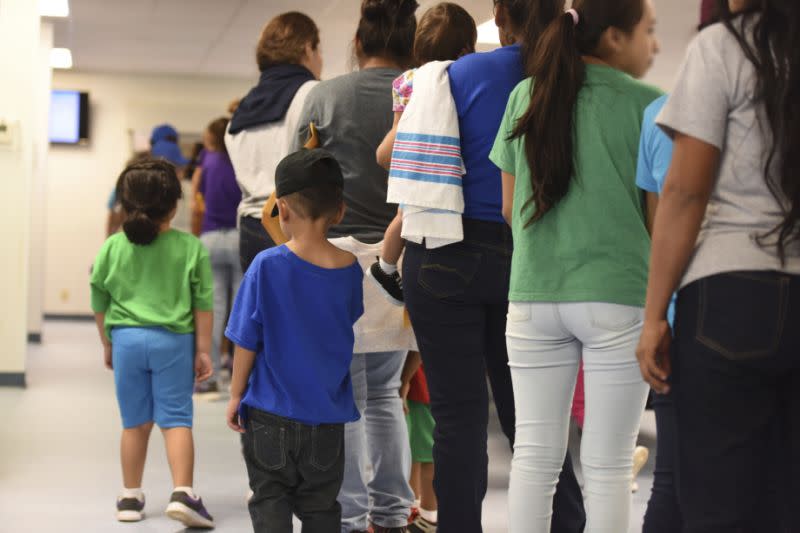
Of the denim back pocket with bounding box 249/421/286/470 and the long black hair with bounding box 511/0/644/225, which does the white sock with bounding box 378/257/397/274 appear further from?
the long black hair with bounding box 511/0/644/225

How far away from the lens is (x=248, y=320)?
7.60 feet

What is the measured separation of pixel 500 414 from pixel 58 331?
28.5 feet

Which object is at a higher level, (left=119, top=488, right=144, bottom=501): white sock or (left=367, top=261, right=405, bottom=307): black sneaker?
(left=367, top=261, right=405, bottom=307): black sneaker

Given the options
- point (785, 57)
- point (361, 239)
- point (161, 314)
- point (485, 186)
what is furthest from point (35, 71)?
point (785, 57)

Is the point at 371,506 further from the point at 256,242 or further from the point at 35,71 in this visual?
the point at 35,71

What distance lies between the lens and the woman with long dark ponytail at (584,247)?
197cm

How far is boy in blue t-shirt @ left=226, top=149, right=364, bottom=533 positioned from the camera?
7.61 feet

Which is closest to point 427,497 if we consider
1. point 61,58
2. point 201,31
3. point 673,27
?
point 673,27

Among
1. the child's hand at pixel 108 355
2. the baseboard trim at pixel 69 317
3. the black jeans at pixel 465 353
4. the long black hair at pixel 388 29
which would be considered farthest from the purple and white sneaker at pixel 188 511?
the baseboard trim at pixel 69 317

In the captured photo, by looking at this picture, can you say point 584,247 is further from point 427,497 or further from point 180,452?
point 180,452

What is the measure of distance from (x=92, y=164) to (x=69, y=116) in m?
0.57

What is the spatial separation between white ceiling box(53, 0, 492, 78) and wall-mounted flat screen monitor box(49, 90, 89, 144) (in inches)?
13.3

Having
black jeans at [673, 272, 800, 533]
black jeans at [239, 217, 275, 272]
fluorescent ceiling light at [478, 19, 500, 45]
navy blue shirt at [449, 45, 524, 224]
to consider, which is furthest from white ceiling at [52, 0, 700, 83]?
black jeans at [673, 272, 800, 533]

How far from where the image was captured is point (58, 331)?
1044 centimetres
